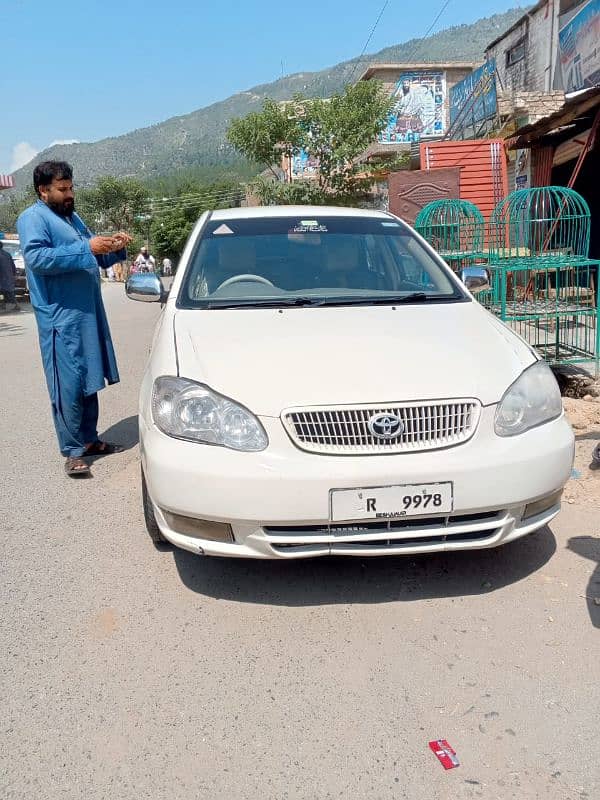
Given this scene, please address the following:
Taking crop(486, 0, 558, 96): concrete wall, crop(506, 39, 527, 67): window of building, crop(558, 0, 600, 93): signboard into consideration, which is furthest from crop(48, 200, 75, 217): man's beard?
crop(506, 39, 527, 67): window of building

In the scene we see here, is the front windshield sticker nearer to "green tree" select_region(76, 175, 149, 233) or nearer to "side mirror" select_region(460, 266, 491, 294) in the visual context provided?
"side mirror" select_region(460, 266, 491, 294)

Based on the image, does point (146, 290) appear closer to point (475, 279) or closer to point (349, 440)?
point (475, 279)

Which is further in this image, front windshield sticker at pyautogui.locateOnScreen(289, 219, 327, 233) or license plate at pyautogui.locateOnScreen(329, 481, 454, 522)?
front windshield sticker at pyautogui.locateOnScreen(289, 219, 327, 233)

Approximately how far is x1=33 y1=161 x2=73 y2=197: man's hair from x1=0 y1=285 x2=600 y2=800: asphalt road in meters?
2.13

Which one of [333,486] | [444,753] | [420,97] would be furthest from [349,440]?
[420,97]

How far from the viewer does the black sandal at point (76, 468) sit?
4371mm

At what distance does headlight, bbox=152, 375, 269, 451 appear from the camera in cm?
256

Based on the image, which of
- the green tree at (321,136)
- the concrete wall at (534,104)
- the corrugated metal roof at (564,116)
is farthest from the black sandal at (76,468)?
the concrete wall at (534,104)

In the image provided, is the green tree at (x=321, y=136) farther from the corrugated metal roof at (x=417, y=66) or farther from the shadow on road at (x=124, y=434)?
the corrugated metal roof at (x=417, y=66)

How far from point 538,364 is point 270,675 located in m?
1.70

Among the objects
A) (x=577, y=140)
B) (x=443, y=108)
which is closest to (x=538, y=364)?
(x=577, y=140)

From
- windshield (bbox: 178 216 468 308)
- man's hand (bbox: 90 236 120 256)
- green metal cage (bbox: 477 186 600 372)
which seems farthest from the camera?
green metal cage (bbox: 477 186 600 372)

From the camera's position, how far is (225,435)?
8.49 feet

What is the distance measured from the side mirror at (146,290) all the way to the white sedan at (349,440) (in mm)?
1162
